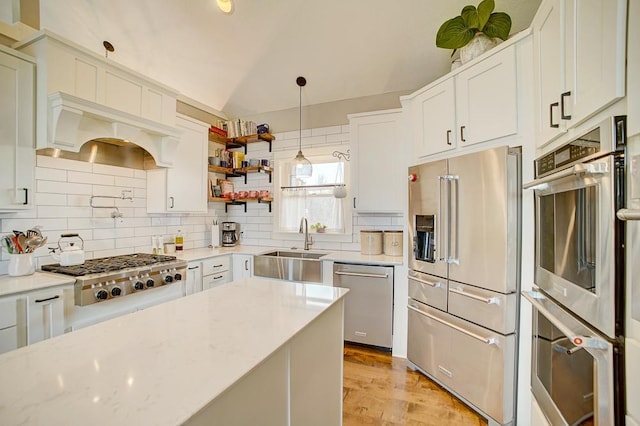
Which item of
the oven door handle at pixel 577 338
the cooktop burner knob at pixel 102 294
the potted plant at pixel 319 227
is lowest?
the cooktop burner knob at pixel 102 294

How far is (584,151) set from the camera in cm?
111

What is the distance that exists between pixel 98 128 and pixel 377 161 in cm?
247

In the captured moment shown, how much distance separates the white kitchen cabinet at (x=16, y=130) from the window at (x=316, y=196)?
2.36 meters

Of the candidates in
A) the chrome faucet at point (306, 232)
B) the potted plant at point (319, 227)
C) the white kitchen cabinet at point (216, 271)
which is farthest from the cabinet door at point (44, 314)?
the potted plant at point (319, 227)

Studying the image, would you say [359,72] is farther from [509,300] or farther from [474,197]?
[509,300]

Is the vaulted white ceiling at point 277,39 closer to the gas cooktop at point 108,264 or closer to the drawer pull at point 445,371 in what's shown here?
the gas cooktop at point 108,264

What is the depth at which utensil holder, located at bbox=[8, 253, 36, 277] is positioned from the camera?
199 cm

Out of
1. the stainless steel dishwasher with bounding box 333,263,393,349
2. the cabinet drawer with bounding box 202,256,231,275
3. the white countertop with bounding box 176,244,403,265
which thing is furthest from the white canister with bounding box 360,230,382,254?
the cabinet drawer with bounding box 202,256,231,275

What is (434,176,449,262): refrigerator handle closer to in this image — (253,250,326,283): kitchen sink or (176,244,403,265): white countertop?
(176,244,403,265): white countertop

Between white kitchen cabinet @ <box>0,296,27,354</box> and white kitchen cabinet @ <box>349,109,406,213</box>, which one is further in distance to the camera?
white kitchen cabinet @ <box>349,109,406,213</box>

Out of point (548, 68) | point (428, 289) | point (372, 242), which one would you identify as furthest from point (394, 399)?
point (548, 68)

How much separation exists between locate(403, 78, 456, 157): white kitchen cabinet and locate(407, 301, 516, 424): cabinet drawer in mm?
1311

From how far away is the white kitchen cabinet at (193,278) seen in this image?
9.31ft

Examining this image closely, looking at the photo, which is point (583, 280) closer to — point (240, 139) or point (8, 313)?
point (8, 313)
